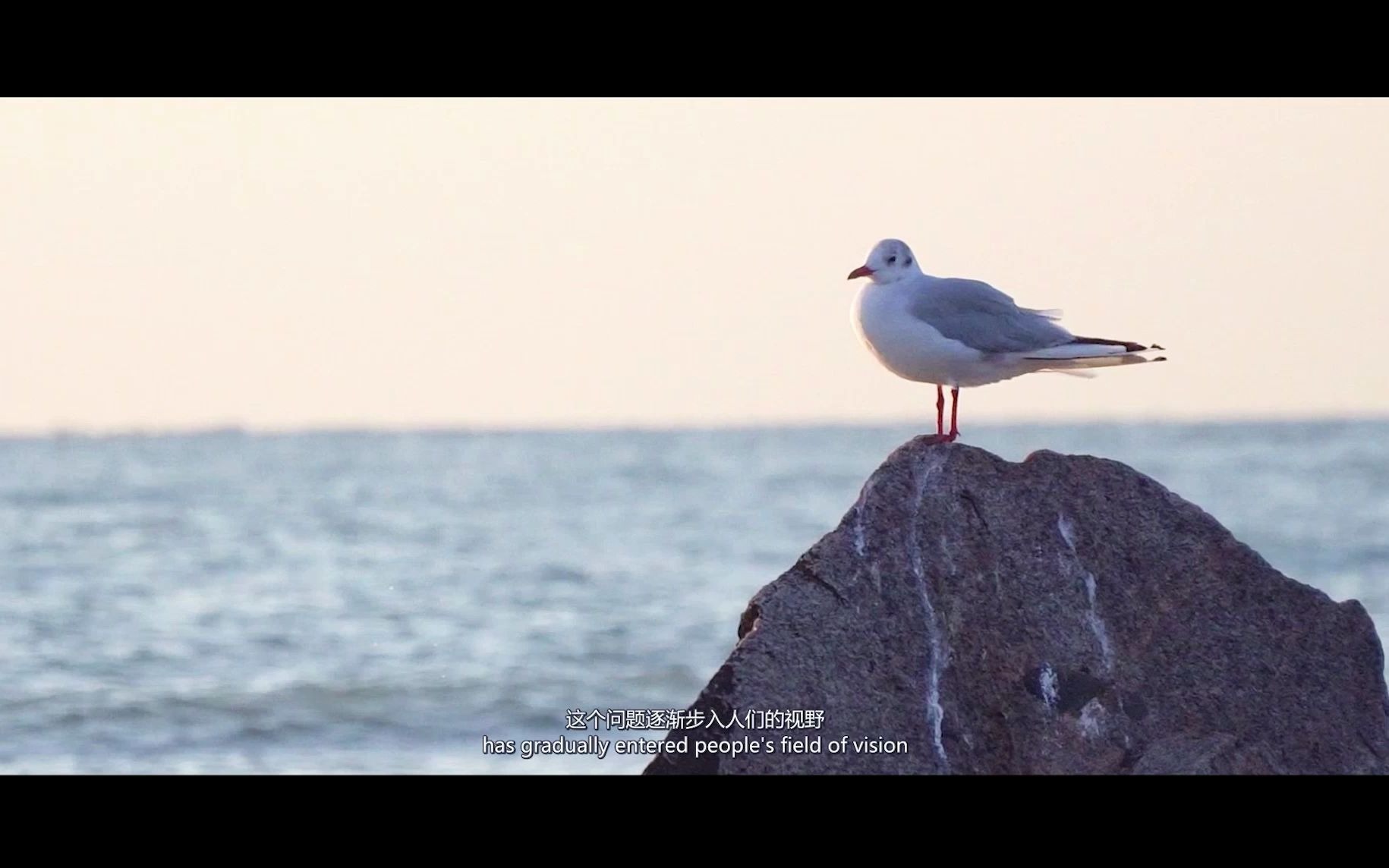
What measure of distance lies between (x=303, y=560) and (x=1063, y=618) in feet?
62.5

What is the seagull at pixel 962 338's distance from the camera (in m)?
6.42

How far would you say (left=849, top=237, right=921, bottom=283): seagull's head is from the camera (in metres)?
6.71

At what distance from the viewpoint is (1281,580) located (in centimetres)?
618

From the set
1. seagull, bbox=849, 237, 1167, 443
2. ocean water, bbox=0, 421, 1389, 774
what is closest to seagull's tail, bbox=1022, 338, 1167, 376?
seagull, bbox=849, 237, 1167, 443

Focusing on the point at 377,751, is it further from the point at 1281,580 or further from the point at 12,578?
the point at 12,578

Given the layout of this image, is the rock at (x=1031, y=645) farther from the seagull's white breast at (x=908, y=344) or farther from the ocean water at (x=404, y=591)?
the ocean water at (x=404, y=591)

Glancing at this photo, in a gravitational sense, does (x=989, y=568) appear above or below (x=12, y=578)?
below

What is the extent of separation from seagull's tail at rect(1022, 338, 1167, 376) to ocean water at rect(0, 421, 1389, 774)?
16.2ft

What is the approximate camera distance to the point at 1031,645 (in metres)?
5.96

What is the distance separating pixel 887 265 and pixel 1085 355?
814mm

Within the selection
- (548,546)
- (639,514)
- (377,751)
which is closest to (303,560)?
(548,546)

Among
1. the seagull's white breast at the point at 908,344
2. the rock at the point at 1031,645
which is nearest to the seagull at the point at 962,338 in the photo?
the seagull's white breast at the point at 908,344

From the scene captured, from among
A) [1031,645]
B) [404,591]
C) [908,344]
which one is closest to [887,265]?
[908,344]

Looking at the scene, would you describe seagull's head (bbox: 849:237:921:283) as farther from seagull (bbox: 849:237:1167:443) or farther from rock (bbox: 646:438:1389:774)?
rock (bbox: 646:438:1389:774)
